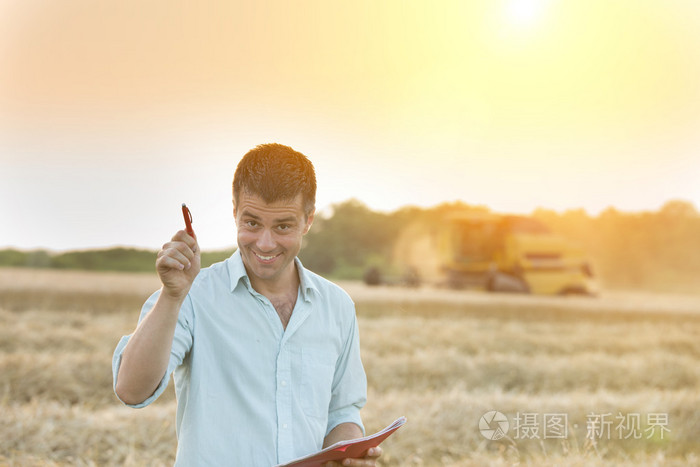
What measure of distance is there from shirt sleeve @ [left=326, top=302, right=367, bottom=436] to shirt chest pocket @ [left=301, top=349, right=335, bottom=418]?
85 millimetres

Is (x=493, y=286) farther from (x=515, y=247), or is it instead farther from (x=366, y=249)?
(x=366, y=249)

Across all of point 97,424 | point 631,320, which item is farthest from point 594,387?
point 97,424

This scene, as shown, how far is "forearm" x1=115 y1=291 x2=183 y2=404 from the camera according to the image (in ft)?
5.47

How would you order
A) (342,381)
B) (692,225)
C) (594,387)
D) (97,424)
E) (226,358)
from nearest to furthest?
(226,358), (342,381), (97,424), (594,387), (692,225)

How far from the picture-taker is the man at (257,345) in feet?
6.21

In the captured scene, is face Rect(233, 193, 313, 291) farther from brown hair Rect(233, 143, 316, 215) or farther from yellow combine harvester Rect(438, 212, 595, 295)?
yellow combine harvester Rect(438, 212, 595, 295)

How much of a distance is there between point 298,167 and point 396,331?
908 centimetres

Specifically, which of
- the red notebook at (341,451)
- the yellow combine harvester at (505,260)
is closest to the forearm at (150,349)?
the red notebook at (341,451)

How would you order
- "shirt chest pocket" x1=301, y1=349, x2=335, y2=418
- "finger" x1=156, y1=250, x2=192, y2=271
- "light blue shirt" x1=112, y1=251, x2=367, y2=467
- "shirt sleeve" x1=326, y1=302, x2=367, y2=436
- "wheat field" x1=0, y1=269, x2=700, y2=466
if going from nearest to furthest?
"finger" x1=156, y1=250, x2=192, y2=271 < "light blue shirt" x1=112, y1=251, x2=367, y2=467 < "shirt chest pocket" x1=301, y1=349, x2=335, y2=418 < "shirt sleeve" x1=326, y1=302, x2=367, y2=436 < "wheat field" x1=0, y1=269, x2=700, y2=466

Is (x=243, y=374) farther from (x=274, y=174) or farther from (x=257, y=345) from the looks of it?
(x=274, y=174)

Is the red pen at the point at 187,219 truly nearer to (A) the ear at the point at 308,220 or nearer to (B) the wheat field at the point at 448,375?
(A) the ear at the point at 308,220

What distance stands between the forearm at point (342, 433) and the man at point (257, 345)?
2 centimetres

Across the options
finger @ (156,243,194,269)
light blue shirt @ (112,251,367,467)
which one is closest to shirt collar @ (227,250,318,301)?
light blue shirt @ (112,251,367,467)

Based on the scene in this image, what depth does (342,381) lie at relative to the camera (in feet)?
7.10
